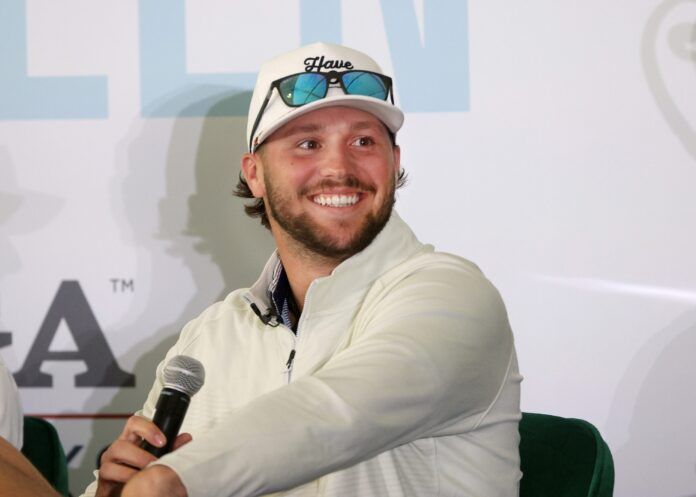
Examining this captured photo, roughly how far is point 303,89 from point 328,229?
0.85 ft

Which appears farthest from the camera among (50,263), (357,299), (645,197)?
(50,263)

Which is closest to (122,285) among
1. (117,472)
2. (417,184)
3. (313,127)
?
(417,184)

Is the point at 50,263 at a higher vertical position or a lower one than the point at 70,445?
higher

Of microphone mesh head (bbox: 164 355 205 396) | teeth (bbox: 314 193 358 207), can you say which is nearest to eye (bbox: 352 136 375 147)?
teeth (bbox: 314 193 358 207)

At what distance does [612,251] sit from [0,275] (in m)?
1.55

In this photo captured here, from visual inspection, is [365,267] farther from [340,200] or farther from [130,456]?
[130,456]

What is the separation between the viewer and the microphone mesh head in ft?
3.56

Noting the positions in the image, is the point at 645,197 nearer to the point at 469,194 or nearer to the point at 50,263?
the point at 469,194

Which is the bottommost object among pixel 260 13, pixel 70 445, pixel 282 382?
pixel 70 445

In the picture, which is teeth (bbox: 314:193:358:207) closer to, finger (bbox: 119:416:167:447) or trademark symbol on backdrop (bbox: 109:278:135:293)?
finger (bbox: 119:416:167:447)

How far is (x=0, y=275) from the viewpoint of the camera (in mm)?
2438

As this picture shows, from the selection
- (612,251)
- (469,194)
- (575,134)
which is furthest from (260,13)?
(612,251)

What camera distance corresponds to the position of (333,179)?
1.73 m

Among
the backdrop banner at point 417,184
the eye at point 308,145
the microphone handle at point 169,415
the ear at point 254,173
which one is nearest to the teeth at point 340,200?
the eye at point 308,145
